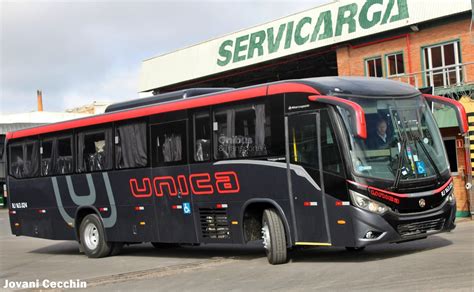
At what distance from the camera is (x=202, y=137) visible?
12.7 metres

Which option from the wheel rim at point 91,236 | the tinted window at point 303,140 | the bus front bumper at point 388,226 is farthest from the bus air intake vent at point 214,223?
the wheel rim at point 91,236

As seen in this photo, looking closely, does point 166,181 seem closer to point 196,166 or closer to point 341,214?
point 196,166

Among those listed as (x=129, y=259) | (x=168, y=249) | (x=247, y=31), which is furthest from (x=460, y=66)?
(x=129, y=259)

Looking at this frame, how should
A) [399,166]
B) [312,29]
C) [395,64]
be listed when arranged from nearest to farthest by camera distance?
[399,166], [395,64], [312,29]

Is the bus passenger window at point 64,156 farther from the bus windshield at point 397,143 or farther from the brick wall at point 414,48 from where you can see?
the brick wall at point 414,48

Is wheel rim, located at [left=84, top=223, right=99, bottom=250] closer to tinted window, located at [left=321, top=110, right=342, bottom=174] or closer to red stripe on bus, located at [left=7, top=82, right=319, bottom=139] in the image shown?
red stripe on bus, located at [left=7, top=82, right=319, bottom=139]

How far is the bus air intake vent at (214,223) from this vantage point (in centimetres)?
1241

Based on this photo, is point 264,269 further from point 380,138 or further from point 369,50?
point 369,50

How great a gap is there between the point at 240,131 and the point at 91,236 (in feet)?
18.4

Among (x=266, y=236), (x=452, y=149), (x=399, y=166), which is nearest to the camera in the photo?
(x=399, y=166)

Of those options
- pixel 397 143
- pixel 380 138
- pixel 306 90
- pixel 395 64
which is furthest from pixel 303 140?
pixel 395 64

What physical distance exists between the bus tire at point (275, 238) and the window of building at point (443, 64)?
15.6 metres

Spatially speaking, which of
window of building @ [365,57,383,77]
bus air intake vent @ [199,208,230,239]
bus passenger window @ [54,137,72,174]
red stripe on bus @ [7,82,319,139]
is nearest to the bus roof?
red stripe on bus @ [7,82,319,139]

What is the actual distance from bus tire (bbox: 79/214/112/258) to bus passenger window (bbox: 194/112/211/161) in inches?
152
